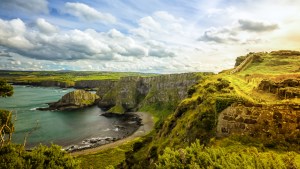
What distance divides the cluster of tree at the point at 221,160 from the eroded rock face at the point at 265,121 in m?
4.58

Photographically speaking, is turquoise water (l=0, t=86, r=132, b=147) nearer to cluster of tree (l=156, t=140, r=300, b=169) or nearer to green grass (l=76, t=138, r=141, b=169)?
green grass (l=76, t=138, r=141, b=169)

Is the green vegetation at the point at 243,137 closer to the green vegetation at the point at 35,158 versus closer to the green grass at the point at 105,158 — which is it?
the green vegetation at the point at 35,158

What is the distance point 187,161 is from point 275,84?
78.6 ft

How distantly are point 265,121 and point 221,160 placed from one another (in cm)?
1133

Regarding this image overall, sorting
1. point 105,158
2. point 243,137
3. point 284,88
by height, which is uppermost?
point 284,88

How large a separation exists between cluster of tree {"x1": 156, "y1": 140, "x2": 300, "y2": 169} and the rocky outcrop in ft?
41.2

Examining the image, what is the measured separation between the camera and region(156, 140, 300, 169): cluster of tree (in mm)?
23016

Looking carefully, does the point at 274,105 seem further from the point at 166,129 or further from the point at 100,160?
the point at 100,160

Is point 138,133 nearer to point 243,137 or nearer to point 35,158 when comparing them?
point 35,158

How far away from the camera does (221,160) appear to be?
2377cm

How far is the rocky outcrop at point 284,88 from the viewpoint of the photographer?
36812 mm

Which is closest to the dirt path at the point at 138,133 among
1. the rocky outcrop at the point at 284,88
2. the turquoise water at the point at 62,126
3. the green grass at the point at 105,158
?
the green grass at the point at 105,158

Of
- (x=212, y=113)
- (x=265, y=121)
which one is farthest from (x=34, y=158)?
(x=265, y=121)

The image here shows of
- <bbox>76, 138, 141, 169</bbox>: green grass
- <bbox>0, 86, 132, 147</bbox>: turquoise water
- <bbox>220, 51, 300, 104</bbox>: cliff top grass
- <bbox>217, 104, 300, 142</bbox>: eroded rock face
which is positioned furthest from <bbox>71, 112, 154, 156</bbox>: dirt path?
<bbox>217, 104, 300, 142</bbox>: eroded rock face
